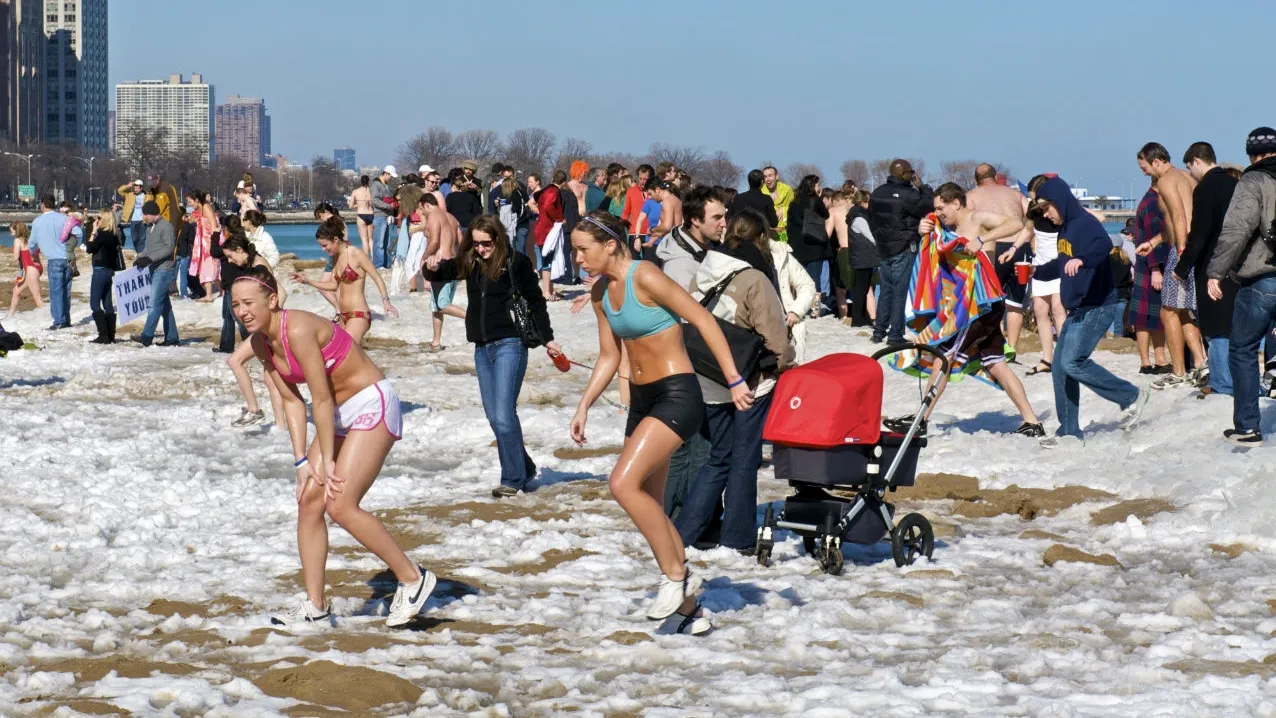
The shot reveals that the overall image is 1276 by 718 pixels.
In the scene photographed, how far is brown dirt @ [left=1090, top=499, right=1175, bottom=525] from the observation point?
9.40 m

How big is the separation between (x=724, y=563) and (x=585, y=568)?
75cm

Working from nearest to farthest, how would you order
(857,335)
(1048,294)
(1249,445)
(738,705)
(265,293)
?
(738,705) → (265,293) → (1249,445) → (1048,294) → (857,335)

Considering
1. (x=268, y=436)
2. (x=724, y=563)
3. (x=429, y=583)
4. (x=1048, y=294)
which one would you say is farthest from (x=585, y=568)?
(x=1048, y=294)

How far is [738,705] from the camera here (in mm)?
5797

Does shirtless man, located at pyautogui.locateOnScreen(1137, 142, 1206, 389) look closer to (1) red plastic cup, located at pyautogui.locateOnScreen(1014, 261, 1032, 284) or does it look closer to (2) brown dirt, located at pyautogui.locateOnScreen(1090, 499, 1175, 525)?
(1) red plastic cup, located at pyautogui.locateOnScreen(1014, 261, 1032, 284)

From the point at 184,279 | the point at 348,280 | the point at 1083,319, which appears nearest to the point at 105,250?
the point at 184,279

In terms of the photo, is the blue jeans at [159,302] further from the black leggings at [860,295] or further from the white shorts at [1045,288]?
the white shorts at [1045,288]

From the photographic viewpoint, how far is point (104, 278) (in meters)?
20.5

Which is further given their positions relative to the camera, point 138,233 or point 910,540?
point 138,233

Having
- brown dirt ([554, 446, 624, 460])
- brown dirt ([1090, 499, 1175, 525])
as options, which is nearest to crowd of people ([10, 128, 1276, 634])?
brown dirt ([1090, 499, 1175, 525])

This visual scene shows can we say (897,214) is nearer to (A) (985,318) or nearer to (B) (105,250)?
(A) (985,318)

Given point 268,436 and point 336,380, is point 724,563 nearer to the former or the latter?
point 336,380

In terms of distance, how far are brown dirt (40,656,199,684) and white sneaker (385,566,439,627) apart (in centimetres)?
98

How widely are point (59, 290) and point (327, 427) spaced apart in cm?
1730
